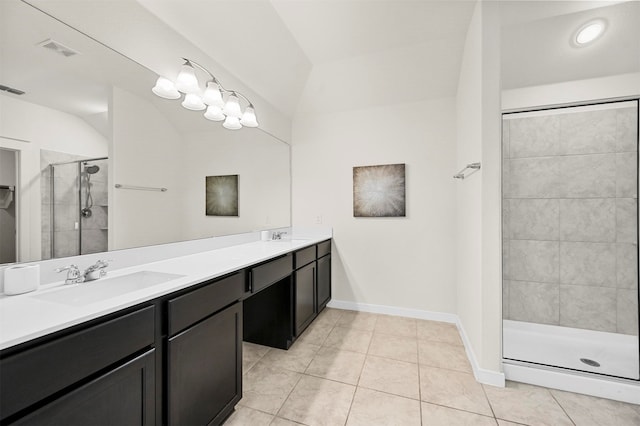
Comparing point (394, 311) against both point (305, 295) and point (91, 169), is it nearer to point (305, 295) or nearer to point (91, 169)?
point (305, 295)

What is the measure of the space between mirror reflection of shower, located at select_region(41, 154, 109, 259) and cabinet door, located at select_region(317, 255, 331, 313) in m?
1.93

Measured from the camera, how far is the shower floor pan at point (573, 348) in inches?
77.7

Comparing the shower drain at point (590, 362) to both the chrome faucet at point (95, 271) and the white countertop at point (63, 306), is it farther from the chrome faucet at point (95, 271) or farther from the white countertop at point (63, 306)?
the chrome faucet at point (95, 271)

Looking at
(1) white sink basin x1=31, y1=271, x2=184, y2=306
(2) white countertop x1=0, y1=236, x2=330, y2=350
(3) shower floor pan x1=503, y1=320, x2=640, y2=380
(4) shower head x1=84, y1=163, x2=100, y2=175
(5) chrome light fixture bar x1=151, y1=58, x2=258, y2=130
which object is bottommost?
(3) shower floor pan x1=503, y1=320, x2=640, y2=380

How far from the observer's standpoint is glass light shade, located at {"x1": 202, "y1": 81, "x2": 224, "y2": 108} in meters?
2.03

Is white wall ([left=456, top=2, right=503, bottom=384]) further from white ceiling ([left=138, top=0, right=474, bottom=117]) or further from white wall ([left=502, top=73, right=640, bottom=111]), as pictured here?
white wall ([left=502, top=73, right=640, bottom=111])

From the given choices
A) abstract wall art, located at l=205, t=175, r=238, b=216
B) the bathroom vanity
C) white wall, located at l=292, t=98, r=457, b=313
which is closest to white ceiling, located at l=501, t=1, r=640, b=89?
white wall, located at l=292, t=98, r=457, b=313

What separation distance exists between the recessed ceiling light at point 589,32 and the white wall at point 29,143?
3404mm

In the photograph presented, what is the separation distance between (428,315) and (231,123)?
A: 283 centimetres

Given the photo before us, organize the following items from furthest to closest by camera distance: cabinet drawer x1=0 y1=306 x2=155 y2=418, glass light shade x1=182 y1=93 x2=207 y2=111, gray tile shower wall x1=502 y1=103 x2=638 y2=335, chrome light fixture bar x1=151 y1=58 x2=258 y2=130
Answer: gray tile shower wall x1=502 y1=103 x2=638 y2=335
glass light shade x1=182 y1=93 x2=207 y2=111
chrome light fixture bar x1=151 y1=58 x2=258 y2=130
cabinet drawer x1=0 y1=306 x2=155 y2=418

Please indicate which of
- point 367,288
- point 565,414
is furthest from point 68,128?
point 565,414

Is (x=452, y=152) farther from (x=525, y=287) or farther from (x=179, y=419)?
(x=179, y=419)

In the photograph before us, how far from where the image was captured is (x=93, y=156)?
1420 millimetres

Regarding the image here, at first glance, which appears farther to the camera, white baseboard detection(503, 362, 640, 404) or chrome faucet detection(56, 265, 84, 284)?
white baseboard detection(503, 362, 640, 404)
